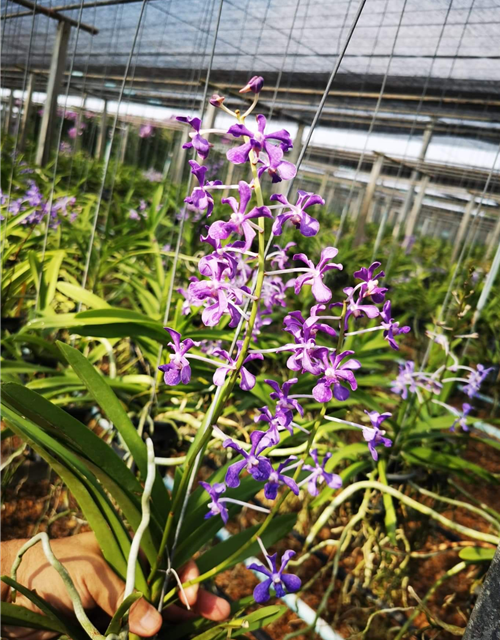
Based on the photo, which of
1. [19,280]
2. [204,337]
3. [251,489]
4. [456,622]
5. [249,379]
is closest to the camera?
[249,379]

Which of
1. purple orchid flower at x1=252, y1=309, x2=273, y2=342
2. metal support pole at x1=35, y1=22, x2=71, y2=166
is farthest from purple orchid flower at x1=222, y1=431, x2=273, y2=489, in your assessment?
metal support pole at x1=35, y1=22, x2=71, y2=166

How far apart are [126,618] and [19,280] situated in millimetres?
1290

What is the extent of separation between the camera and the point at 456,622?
3.76 feet

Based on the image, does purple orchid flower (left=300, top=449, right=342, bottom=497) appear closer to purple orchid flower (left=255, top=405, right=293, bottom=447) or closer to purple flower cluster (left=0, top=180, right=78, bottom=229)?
purple orchid flower (left=255, top=405, right=293, bottom=447)

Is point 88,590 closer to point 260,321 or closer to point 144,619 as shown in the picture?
point 144,619

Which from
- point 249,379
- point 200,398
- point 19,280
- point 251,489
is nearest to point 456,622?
point 251,489

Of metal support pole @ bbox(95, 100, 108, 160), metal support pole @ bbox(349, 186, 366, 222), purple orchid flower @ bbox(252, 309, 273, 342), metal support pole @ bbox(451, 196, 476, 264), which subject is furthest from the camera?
metal support pole @ bbox(349, 186, 366, 222)

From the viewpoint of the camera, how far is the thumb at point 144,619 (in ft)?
1.91

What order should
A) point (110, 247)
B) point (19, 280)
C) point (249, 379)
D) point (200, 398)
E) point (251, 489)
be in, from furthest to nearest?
point (110, 247) → point (19, 280) → point (200, 398) → point (251, 489) → point (249, 379)

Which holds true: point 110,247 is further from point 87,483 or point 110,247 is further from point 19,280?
point 87,483

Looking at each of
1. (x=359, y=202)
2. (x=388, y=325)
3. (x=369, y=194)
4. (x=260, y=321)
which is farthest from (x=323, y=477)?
(x=359, y=202)

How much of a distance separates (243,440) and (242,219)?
1.08 metres

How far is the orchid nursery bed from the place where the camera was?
1.41 feet

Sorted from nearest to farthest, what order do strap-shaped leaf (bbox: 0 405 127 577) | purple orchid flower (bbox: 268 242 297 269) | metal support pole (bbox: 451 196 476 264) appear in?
purple orchid flower (bbox: 268 242 297 269), strap-shaped leaf (bbox: 0 405 127 577), metal support pole (bbox: 451 196 476 264)
